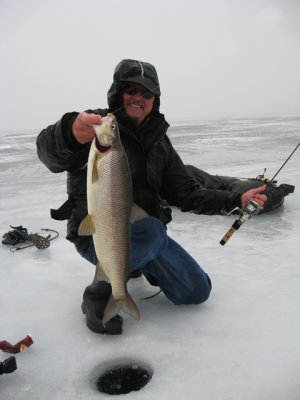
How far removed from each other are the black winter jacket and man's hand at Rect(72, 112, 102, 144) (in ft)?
0.29

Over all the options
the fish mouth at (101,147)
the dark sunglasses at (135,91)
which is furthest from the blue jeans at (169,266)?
the dark sunglasses at (135,91)

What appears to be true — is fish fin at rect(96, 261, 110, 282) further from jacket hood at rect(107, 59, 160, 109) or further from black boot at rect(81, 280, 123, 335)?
jacket hood at rect(107, 59, 160, 109)

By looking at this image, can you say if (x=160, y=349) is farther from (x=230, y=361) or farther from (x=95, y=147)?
(x=95, y=147)

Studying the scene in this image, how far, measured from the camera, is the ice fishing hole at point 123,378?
7.50 feet

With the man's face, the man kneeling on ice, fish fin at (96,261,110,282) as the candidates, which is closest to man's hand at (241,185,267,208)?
the man kneeling on ice

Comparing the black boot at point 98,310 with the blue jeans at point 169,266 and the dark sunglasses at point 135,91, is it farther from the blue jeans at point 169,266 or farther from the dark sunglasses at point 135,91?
the dark sunglasses at point 135,91

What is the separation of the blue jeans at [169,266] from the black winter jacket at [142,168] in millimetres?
293

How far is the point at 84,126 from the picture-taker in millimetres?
2402

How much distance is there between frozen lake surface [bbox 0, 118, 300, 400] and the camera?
225cm

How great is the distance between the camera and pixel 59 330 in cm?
283

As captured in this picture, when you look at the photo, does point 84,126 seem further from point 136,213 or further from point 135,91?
point 135,91

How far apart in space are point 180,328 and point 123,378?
2.01 feet

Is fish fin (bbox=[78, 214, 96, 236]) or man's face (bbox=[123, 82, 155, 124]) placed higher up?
man's face (bbox=[123, 82, 155, 124])

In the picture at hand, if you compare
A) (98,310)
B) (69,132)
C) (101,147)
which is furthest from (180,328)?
(69,132)
